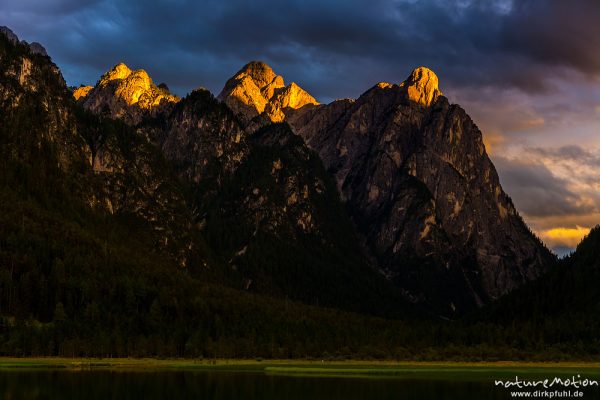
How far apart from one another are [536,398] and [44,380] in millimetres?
93513

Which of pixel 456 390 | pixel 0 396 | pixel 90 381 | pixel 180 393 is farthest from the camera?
pixel 90 381

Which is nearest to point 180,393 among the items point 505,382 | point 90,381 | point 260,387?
point 260,387

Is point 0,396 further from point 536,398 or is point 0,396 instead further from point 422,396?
point 536,398

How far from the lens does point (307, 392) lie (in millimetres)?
159750

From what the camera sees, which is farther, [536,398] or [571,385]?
[571,385]

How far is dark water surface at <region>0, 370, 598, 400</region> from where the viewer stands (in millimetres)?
150750

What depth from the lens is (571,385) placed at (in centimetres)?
18550

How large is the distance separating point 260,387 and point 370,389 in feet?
66.4

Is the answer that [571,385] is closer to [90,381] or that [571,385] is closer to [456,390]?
[456,390]

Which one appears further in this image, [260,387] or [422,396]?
[260,387]

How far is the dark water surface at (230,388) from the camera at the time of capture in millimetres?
150750

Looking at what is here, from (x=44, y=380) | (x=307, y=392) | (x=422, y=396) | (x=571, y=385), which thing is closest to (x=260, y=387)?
(x=307, y=392)

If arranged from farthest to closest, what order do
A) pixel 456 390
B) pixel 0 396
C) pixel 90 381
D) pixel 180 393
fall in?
pixel 90 381 → pixel 456 390 → pixel 180 393 → pixel 0 396

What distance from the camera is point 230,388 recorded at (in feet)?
553
